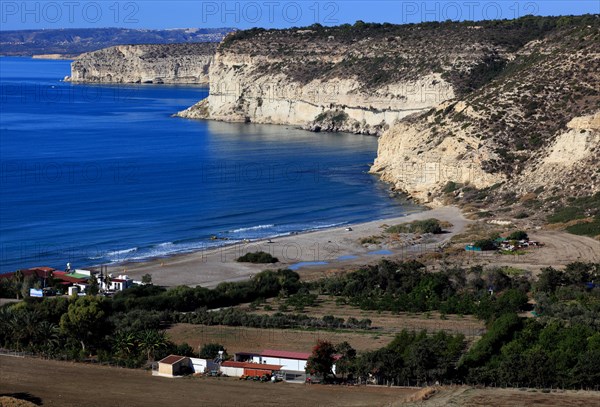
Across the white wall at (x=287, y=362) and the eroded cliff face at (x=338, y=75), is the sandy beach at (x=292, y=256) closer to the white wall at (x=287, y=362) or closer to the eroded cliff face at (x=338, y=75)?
the white wall at (x=287, y=362)

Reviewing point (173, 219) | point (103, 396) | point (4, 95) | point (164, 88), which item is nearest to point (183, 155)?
point (173, 219)

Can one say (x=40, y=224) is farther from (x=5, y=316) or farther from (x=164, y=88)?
(x=164, y=88)

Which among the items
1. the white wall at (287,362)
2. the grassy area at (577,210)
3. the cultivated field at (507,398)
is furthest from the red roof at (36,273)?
the grassy area at (577,210)

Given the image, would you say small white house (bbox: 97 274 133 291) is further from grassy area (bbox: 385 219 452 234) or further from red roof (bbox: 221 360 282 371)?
grassy area (bbox: 385 219 452 234)

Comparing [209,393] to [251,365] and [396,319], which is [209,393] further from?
[396,319]

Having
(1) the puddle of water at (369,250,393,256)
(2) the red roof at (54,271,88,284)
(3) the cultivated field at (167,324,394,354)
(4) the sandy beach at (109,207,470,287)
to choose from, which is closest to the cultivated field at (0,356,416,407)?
(3) the cultivated field at (167,324,394,354)

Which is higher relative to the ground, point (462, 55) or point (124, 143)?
point (462, 55)

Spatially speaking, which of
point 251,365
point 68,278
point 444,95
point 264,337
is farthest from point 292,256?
point 444,95
